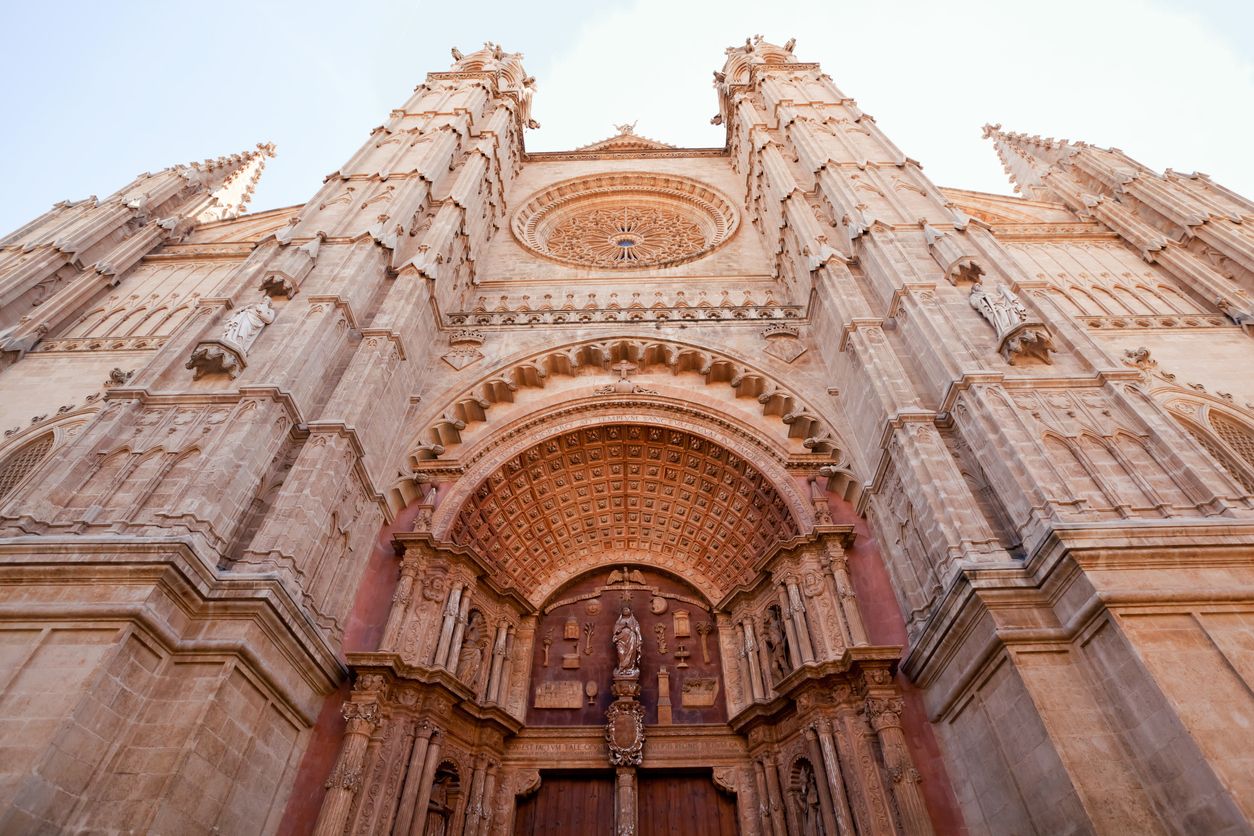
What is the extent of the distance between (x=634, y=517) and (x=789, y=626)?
4277 millimetres

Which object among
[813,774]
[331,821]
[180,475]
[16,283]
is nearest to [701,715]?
[813,774]

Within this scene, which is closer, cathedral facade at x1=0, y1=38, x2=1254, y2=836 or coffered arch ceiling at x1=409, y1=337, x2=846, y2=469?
cathedral facade at x1=0, y1=38, x2=1254, y2=836

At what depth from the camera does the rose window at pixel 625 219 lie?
20500 millimetres

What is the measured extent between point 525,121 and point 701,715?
76.7ft

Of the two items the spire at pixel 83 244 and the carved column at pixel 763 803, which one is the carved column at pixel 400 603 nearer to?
the carved column at pixel 763 803

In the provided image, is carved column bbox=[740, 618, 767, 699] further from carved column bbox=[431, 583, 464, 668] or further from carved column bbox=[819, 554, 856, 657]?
carved column bbox=[431, 583, 464, 668]

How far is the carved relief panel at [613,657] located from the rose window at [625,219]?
10150 mm

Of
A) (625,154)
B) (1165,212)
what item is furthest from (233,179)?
(1165,212)

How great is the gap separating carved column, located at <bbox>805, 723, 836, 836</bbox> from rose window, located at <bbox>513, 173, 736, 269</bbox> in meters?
13.8

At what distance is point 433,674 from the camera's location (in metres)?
8.95

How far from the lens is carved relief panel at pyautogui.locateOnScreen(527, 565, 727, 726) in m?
11.2

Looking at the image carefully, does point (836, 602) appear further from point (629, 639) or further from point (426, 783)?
point (426, 783)

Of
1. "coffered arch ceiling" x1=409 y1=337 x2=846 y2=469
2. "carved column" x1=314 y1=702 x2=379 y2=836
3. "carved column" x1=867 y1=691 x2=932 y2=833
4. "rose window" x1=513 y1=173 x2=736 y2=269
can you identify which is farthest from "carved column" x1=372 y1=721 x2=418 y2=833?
"rose window" x1=513 y1=173 x2=736 y2=269

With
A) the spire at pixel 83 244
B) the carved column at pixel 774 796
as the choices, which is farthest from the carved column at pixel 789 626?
the spire at pixel 83 244
